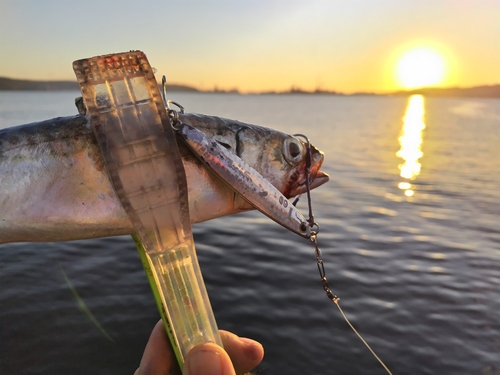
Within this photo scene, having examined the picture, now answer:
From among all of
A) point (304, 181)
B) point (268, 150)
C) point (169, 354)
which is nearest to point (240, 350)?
point (169, 354)

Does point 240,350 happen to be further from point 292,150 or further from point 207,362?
point 292,150

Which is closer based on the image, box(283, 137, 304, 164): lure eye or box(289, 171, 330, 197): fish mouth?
box(283, 137, 304, 164): lure eye

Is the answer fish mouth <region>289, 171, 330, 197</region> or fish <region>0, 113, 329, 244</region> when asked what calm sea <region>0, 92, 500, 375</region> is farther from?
fish <region>0, 113, 329, 244</region>

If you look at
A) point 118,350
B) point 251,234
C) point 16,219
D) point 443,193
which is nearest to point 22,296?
point 118,350

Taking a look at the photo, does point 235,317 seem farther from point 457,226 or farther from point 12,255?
point 457,226

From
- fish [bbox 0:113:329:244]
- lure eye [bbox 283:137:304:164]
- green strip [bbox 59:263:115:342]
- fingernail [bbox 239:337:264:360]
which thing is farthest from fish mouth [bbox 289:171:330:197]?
green strip [bbox 59:263:115:342]

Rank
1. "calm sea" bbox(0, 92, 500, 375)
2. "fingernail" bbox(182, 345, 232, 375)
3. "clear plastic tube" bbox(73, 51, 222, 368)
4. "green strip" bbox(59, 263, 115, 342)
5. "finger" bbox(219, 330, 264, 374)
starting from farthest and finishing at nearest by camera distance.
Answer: "green strip" bbox(59, 263, 115, 342), "calm sea" bbox(0, 92, 500, 375), "finger" bbox(219, 330, 264, 374), "fingernail" bbox(182, 345, 232, 375), "clear plastic tube" bbox(73, 51, 222, 368)

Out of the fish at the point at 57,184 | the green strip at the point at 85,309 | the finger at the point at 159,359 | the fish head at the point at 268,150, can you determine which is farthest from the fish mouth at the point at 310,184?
the green strip at the point at 85,309
